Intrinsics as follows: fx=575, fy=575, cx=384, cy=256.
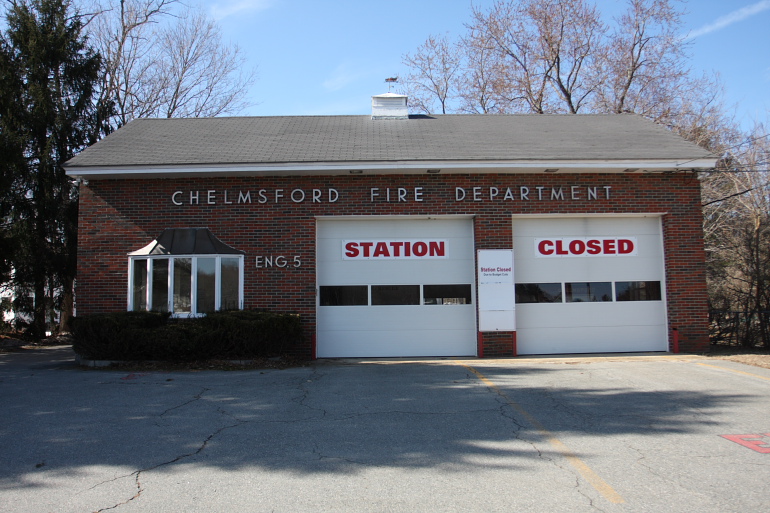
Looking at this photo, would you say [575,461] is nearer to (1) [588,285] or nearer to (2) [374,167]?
(2) [374,167]

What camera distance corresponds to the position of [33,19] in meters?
19.0

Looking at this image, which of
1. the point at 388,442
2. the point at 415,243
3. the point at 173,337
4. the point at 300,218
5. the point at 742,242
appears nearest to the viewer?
the point at 388,442

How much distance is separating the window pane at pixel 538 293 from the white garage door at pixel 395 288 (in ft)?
3.71

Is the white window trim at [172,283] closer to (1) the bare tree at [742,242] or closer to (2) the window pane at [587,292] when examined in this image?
(2) the window pane at [587,292]

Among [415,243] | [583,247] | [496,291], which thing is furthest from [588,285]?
[415,243]

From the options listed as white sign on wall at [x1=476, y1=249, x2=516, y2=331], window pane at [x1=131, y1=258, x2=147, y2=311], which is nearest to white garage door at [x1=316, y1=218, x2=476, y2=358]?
white sign on wall at [x1=476, y1=249, x2=516, y2=331]

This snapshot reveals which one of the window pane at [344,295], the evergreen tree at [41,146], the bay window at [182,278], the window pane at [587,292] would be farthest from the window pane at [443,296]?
the evergreen tree at [41,146]

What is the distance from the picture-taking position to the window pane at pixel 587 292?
1337 cm

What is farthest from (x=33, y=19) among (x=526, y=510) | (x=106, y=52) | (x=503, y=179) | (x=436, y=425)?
(x=526, y=510)

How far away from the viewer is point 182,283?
499 inches

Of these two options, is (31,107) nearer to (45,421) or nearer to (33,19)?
(33,19)

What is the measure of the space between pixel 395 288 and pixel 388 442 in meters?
7.48

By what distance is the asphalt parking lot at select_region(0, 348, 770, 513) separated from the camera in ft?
14.6

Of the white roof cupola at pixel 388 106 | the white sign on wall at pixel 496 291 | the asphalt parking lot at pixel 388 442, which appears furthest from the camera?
the white roof cupola at pixel 388 106
